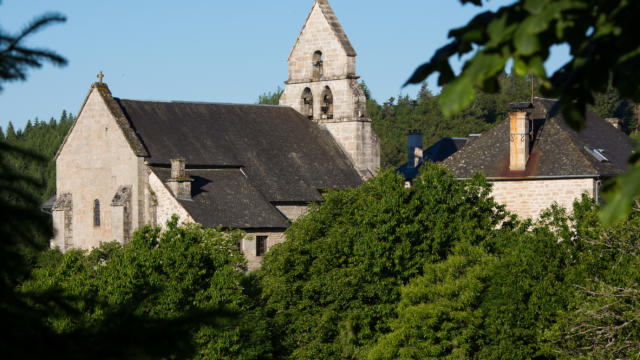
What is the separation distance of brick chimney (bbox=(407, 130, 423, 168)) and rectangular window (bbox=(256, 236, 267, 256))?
23017 millimetres

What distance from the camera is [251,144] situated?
158 feet

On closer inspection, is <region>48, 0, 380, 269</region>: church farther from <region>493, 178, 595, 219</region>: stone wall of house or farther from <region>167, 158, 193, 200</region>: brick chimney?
<region>493, 178, 595, 219</region>: stone wall of house

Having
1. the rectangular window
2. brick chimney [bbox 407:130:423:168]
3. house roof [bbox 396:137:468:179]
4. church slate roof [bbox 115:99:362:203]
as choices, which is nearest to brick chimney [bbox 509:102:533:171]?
the rectangular window

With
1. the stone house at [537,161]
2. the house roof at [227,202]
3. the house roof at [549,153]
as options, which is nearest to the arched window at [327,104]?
the house roof at [227,202]

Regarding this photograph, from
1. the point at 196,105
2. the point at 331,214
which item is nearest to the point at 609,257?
the point at 331,214

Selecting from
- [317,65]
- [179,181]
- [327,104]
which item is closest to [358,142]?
[327,104]

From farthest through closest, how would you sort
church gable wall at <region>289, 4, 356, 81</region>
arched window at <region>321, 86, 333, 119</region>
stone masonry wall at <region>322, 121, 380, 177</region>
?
arched window at <region>321, 86, 333, 119</region>, church gable wall at <region>289, 4, 356, 81</region>, stone masonry wall at <region>322, 121, 380, 177</region>

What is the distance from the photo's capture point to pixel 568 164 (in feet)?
117

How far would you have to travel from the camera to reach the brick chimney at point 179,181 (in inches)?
1642

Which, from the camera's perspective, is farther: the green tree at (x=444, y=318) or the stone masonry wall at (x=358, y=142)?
the stone masonry wall at (x=358, y=142)

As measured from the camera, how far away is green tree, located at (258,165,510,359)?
102ft

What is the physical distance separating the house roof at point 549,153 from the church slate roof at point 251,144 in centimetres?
989

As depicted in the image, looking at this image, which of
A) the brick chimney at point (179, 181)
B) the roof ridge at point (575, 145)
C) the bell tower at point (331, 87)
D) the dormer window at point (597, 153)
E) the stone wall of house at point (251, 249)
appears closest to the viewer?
the roof ridge at point (575, 145)

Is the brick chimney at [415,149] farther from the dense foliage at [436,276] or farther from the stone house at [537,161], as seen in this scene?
the dense foliage at [436,276]
